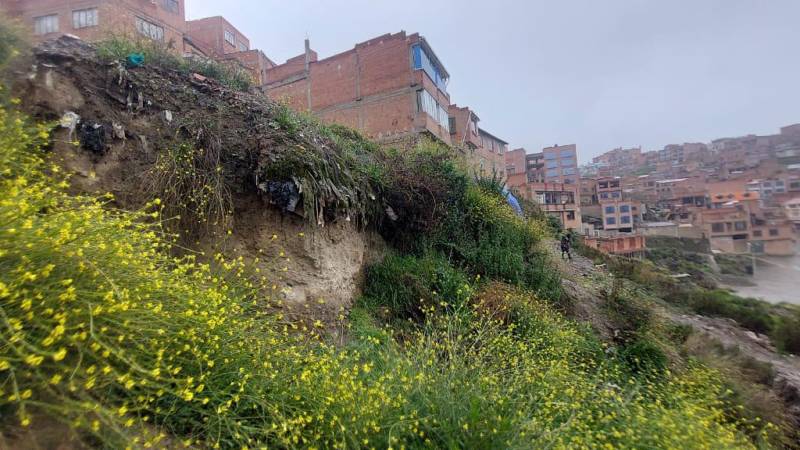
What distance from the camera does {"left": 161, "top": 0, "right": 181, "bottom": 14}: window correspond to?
25.6 meters

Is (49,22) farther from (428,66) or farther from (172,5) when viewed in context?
(428,66)

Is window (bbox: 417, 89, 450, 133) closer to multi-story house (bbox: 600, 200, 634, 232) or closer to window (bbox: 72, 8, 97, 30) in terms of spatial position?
window (bbox: 72, 8, 97, 30)

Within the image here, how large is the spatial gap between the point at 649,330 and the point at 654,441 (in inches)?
218

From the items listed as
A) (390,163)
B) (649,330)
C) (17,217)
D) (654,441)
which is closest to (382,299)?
(390,163)

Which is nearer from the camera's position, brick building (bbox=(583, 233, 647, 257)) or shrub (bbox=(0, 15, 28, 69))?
shrub (bbox=(0, 15, 28, 69))

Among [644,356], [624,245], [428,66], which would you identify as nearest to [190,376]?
[644,356]

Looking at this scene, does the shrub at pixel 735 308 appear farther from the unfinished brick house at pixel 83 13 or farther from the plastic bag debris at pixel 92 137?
the unfinished brick house at pixel 83 13

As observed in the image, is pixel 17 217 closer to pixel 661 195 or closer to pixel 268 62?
pixel 268 62

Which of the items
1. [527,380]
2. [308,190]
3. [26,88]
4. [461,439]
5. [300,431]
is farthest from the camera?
[308,190]

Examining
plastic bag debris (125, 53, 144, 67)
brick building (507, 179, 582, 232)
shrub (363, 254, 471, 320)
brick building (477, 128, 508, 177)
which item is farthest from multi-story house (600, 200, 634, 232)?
plastic bag debris (125, 53, 144, 67)

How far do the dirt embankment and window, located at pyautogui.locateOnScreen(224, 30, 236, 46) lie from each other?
34.0 metres

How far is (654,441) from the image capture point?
2.81m

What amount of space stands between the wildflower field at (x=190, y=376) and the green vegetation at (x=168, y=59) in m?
1.54

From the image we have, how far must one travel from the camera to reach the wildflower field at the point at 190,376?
1632mm
